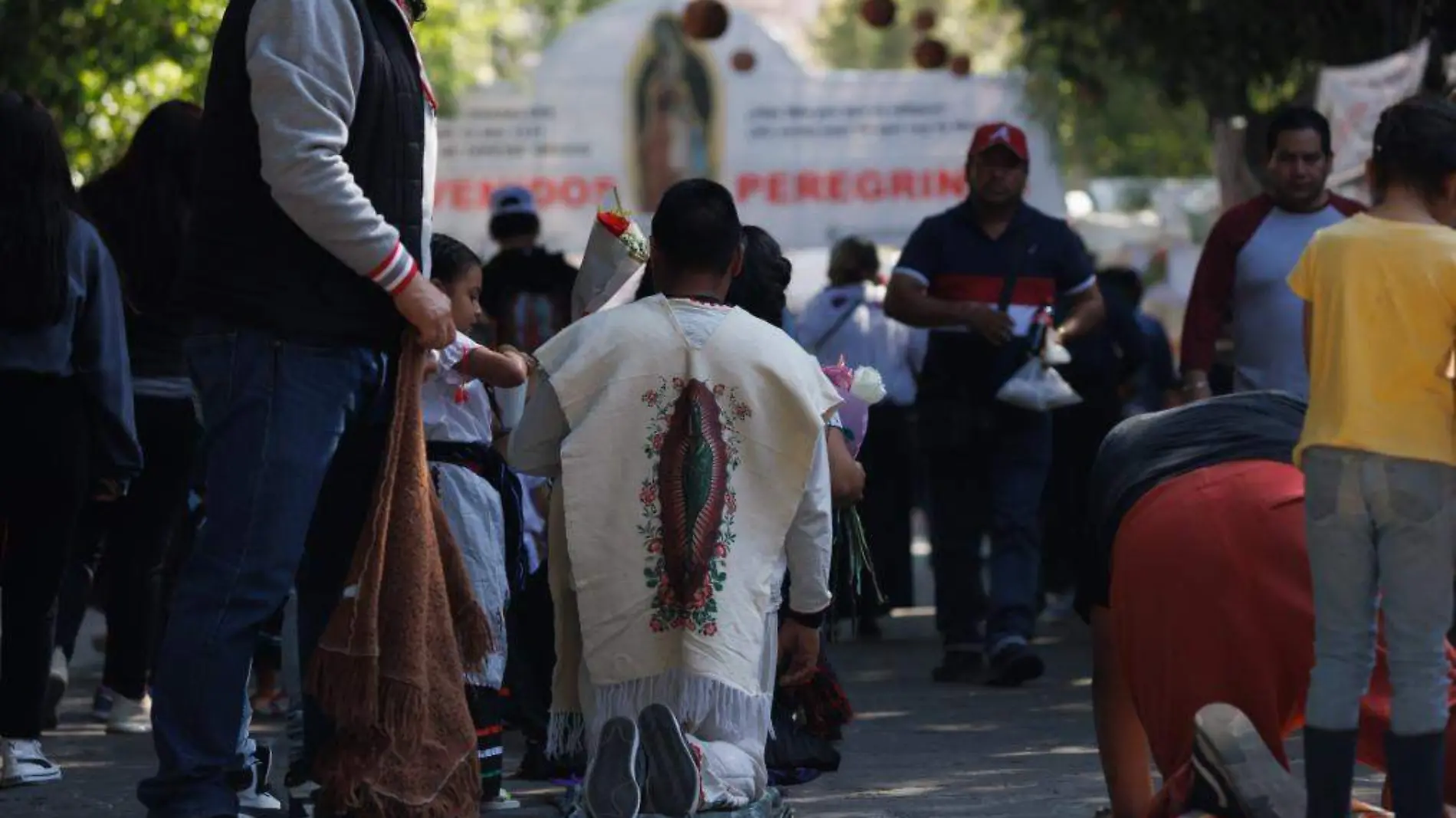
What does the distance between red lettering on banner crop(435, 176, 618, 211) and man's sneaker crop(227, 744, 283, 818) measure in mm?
17341

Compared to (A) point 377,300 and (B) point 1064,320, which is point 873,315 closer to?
(B) point 1064,320

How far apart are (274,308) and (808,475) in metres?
1.22

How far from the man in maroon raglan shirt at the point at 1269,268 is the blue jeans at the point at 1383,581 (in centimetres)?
384

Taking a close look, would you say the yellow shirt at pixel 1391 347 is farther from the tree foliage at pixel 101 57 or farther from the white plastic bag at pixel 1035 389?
the tree foliage at pixel 101 57

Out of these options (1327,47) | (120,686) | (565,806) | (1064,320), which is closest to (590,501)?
(565,806)

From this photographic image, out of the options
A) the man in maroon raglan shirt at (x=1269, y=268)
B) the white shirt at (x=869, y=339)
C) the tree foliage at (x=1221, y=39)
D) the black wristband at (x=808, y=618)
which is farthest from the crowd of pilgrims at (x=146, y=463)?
the tree foliage at (x=1221, y=39)

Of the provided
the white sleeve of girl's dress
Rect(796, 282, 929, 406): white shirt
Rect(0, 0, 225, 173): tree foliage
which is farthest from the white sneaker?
Rect(0, 0, 225, 173): tree foliage

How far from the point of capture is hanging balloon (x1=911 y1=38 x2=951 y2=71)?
23484 millimetres

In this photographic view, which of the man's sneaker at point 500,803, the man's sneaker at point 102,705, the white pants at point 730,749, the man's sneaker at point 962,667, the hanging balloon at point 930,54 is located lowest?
the man's sneaker at point 962,667

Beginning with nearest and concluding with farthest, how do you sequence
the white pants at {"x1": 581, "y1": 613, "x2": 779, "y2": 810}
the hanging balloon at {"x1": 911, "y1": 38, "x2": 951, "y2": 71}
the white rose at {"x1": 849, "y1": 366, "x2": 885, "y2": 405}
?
the white pants at {"x1": 581, "y1": 613, "x2": 779, "y2": 810}, the white rose at {"x1": 849, "y1": 366, "x2": 885, "y2": 405}, the hanging balloon at {"x1": 911, "y1": 38, "x2": 951, "y2": 71}

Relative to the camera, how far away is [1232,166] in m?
18.6

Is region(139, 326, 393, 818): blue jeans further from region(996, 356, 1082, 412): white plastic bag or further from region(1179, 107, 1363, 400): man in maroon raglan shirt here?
region(996, 356, 1082, 412): white plastic bag

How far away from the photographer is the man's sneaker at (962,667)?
413 inches

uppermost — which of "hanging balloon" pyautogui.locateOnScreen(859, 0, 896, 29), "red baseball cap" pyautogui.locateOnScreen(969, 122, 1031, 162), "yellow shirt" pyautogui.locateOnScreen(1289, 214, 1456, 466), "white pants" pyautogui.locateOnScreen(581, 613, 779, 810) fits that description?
"hanging balloon" pyautogui.locateOnScreen(859, 0, 896, 29)
